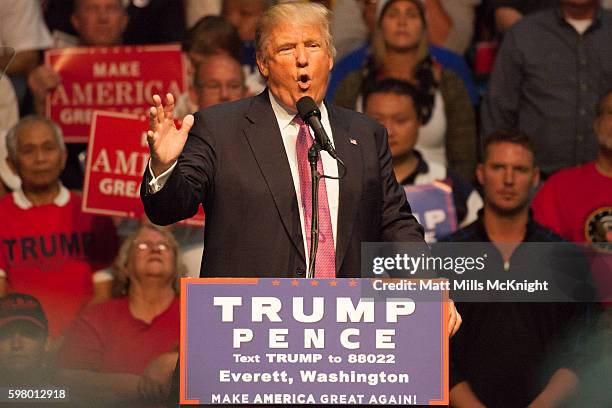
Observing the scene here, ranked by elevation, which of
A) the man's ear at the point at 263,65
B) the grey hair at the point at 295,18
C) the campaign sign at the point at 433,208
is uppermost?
the campaign sign at the point at 433,208

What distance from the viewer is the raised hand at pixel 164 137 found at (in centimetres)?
317

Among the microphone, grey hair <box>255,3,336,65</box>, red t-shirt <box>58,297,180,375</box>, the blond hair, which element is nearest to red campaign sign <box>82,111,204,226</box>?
red t-shirt <box>58,297,180,375</box>

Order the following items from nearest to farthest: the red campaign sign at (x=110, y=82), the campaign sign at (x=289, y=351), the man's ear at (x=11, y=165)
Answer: the campaign sign at (x=289, y=351)
the man's ear at (x=11, y=165)
the red campaign sign at (x=110, y=82)

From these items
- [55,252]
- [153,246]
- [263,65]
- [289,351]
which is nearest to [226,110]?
[263,65]

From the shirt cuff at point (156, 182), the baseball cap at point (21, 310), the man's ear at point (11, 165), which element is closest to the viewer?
the shirt cuff at point (156, 182)

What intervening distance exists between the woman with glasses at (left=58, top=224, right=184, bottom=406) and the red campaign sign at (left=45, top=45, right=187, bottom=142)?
938 mm

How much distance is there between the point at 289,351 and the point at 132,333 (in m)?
2.81

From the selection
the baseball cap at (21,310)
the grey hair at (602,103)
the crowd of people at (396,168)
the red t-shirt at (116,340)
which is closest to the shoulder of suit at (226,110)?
the crowd of people at (396,168)

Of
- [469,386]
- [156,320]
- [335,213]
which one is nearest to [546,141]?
[469,386]

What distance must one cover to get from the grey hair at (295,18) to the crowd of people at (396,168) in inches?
85.0

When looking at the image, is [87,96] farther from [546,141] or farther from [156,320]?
[546,141]

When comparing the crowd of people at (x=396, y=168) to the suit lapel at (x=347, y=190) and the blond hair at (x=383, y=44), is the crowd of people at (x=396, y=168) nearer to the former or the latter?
the blond hair at (x=383, y=44)

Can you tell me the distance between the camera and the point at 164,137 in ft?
10.5

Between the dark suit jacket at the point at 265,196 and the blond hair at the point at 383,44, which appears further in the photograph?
the blond hair at the point at 383,44
